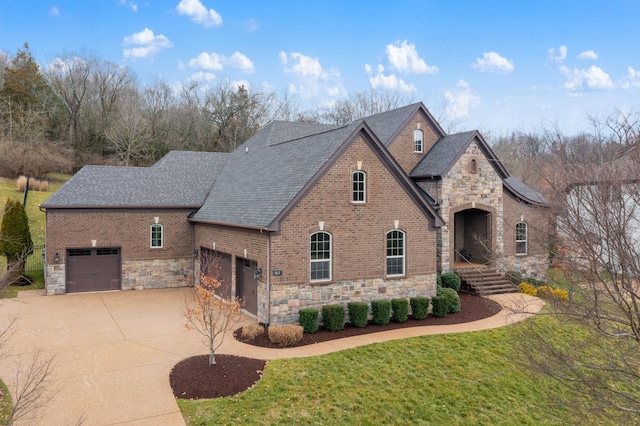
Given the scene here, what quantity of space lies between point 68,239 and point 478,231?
20276mm

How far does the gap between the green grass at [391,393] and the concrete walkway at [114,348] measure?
100 centimetres

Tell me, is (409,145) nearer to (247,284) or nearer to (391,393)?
(247,284)

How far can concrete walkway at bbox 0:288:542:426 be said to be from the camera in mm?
8672

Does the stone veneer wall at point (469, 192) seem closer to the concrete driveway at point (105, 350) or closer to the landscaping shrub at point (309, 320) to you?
the landscaping shrub at point (309, 320)

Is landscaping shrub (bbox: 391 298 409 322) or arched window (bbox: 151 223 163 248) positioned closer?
landscaping shrub (bbox: 391 298 409 322)

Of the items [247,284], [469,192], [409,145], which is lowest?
[247,284]

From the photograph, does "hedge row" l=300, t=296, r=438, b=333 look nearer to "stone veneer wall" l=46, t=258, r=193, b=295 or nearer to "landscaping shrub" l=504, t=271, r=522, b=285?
"landscaping shrub" l=504, t=271, r=522, b=285

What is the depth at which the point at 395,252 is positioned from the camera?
1641cm

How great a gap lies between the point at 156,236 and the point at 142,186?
2.91 m

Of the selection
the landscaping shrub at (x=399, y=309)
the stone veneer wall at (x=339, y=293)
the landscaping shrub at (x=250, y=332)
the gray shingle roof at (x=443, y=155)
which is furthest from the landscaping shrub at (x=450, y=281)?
the landscaping shrub at (x=250, y=332)

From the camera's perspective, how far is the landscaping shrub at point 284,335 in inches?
496

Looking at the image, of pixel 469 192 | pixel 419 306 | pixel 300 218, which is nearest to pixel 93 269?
pixel 300 218

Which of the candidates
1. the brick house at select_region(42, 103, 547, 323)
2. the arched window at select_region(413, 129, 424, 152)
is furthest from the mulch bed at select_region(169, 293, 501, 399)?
the arched window at select_region(413, 129, 424, 152)

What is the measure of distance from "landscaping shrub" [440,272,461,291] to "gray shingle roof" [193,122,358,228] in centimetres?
839
